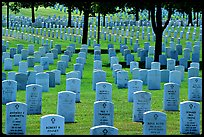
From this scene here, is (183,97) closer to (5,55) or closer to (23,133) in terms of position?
(23,133)

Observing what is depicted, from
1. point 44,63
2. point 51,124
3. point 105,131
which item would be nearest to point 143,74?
point 44,63

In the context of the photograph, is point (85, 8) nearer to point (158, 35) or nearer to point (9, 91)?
point (158, 35)

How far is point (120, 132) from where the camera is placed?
15477mm

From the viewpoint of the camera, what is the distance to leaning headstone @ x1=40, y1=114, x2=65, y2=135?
1355cm

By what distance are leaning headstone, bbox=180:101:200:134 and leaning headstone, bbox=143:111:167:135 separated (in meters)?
1.29

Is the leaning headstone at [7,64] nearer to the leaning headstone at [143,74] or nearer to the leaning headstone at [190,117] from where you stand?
the leaning headstone at [143,74]

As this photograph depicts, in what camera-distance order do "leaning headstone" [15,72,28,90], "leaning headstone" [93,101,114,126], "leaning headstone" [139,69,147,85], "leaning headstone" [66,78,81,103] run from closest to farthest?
"leaning headstone" [93,101,114,126], "leaning headstone" [66,78,81,103], "leaning headstone" [15,72,28,90], "leaning headstone" [139,69,147,85]

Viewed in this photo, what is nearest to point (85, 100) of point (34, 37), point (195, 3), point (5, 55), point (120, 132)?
point (120, 132)

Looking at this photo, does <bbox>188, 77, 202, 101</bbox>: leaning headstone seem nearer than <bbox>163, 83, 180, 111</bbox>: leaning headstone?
No

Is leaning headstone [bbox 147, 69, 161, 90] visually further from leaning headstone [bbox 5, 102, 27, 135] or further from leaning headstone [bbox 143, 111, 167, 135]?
leaning headstone [bbox 143, 111, 167, 135]

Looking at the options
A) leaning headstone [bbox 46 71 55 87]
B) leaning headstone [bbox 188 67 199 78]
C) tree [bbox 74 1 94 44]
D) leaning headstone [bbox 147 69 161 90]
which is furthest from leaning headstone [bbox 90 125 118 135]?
tree [bbox 74 1 94 44]

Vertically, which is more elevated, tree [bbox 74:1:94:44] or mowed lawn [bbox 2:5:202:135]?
tree [bbox 74:1:94:44]

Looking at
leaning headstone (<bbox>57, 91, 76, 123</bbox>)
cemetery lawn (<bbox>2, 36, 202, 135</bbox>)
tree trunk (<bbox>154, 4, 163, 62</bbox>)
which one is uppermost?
tree trunk (<bbox>154, 4, 163, 62</bbox>)

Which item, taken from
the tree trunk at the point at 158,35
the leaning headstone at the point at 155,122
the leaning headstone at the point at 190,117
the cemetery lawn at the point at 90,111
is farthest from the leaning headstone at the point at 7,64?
the leaning headstone at the point at 155,122
